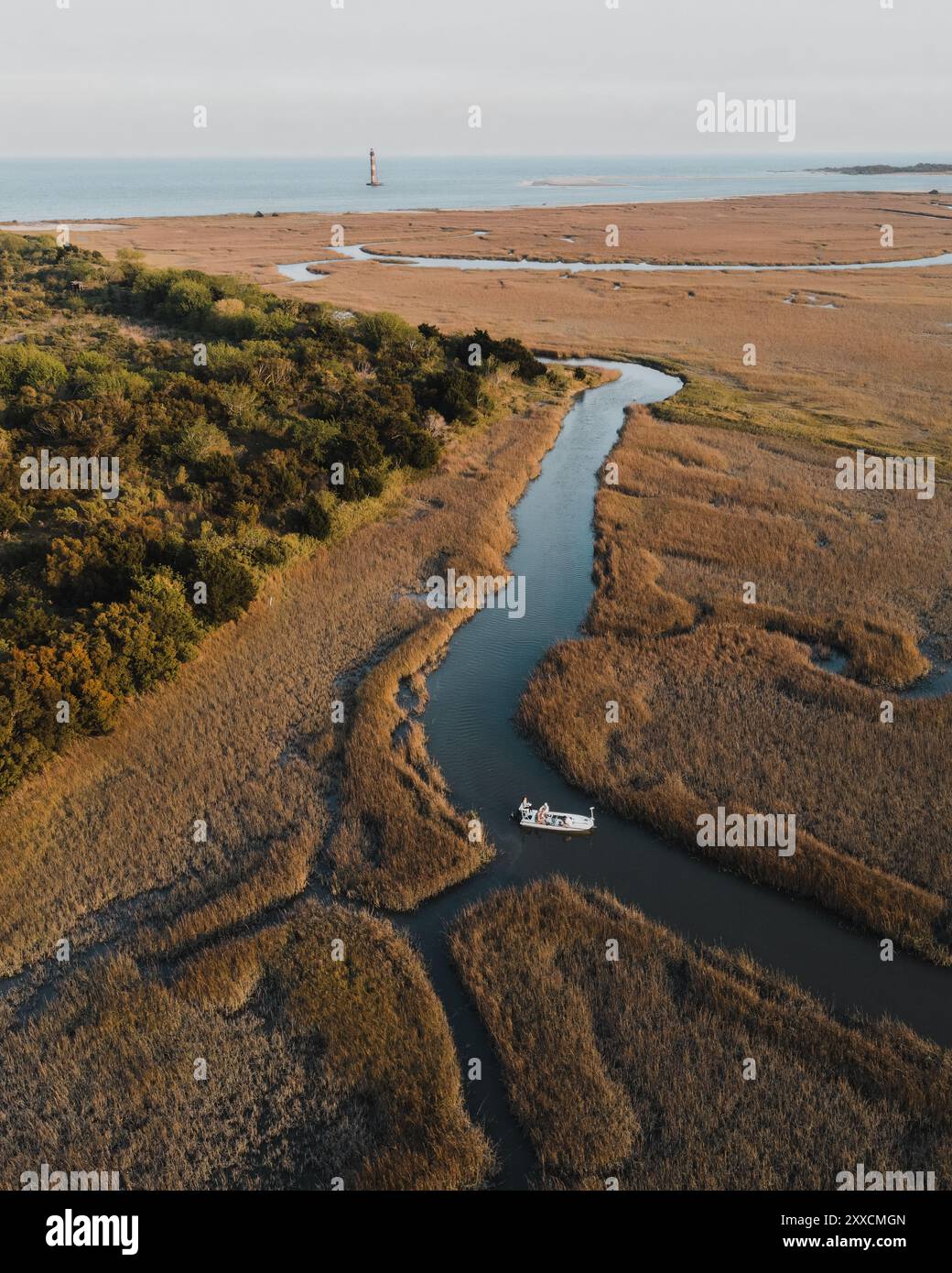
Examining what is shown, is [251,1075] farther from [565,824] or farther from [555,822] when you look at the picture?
[565,824]

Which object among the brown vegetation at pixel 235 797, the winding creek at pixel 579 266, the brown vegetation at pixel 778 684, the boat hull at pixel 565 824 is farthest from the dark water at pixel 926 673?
the winding creek at pixel 579 266

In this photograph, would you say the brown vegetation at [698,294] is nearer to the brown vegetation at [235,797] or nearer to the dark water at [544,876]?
the dark water at [544,876]

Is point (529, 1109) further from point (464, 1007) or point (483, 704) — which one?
point (483, 704)

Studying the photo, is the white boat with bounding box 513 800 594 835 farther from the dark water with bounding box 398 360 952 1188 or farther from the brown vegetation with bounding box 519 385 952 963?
the brown vegetation with bounding box 519 385 952 963

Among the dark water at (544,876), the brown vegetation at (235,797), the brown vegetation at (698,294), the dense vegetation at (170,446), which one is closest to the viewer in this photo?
the dark water at (544,876)

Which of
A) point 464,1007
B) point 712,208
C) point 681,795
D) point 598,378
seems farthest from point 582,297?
point 712,208
